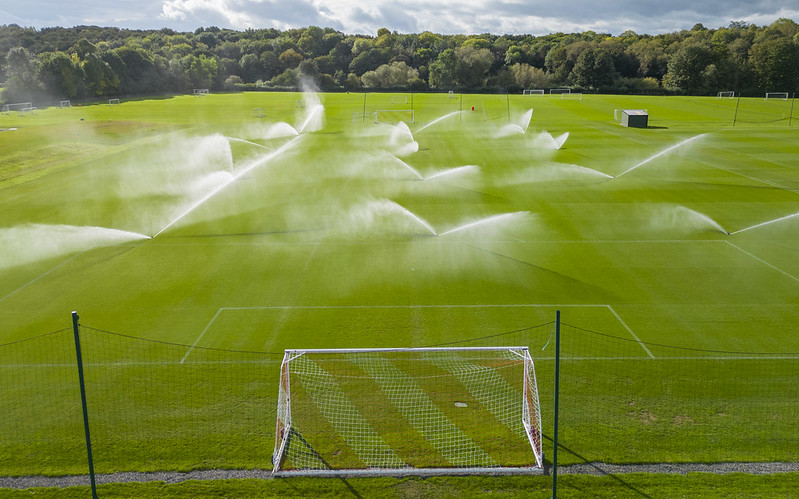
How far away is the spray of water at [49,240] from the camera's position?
27.4 meters

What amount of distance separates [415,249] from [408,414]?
13.3 meters

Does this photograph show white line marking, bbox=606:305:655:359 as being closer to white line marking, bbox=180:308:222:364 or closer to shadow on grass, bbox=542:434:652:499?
A: shadow on grass, bbox=542:434:652:499

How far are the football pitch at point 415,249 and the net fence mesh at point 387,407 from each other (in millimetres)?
157

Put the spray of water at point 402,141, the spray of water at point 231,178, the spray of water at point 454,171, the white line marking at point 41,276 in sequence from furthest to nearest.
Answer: the spray of water at point 402,141 < the spray of water at point 454,171 < the spray of water at point 231,178 < the white line marking at point 41,276

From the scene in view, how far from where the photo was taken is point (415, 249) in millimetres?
27469

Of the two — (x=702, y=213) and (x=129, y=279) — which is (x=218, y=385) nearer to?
(x=129, y=279)

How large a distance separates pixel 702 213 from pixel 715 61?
91.6 m

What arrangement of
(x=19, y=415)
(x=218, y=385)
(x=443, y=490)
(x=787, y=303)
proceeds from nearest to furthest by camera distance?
(x=443, y=490)
(x=19, y=415)
(x=218, y=385)
(x=787, y=303)

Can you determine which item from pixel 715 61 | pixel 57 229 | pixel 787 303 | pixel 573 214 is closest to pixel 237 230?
pixel 57 229

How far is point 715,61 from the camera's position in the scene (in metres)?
108

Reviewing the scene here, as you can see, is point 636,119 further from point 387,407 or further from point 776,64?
point 387,407

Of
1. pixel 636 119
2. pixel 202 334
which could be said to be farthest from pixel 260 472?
pixel 636 119

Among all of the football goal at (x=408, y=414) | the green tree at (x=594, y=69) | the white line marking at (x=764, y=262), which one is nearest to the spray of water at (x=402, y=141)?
the white line marking at (x=764, y=262)

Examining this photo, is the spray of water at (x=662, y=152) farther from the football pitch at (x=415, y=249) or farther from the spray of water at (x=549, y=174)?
the spray of water at (x=549, y=174)
